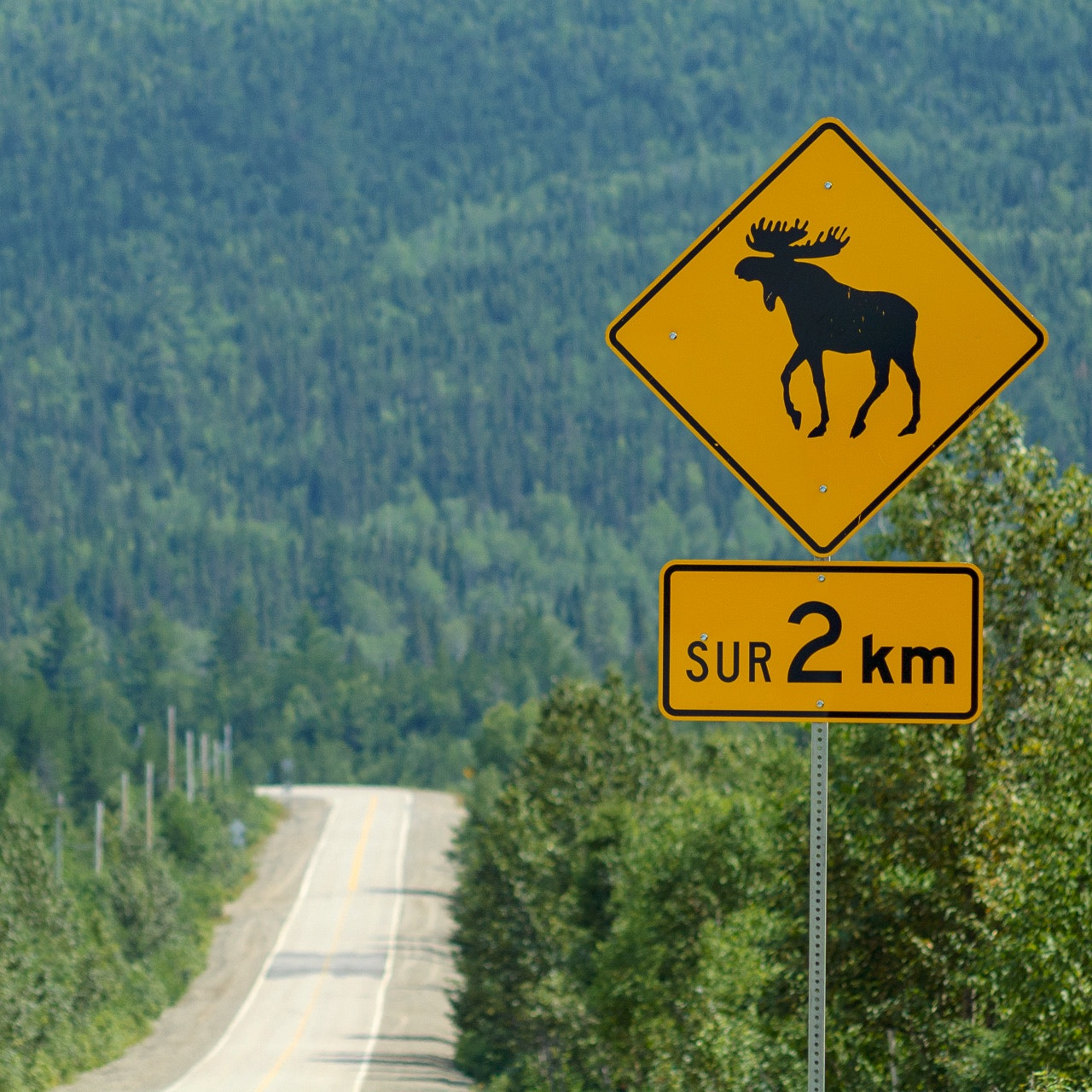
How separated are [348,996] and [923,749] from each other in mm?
59823

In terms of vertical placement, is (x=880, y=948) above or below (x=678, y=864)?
below

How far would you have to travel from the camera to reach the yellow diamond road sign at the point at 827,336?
254 inches

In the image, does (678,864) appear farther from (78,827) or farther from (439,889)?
(78,827)

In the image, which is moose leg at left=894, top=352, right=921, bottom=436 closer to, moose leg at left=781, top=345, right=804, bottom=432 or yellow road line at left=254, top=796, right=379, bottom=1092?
moose leg at left=781, top=345, right=804, bottom=432

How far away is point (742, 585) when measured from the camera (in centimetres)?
641

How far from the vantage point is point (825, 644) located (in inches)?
253

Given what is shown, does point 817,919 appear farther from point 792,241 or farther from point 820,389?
point 792,241

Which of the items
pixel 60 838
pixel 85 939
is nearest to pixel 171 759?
pixel 60 838

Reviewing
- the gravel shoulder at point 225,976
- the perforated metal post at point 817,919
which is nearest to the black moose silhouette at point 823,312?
the perforated metal post at point 817,919

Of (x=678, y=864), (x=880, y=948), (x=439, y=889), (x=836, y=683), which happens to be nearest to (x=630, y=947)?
(x=678, y=864)

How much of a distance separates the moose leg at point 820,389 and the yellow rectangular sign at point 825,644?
1.59 ft

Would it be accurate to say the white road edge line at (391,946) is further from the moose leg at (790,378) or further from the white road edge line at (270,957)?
the moose leg at (790,378)

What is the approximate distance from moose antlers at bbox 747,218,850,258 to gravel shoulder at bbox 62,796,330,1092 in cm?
5512

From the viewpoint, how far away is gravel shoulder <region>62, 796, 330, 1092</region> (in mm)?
61406
